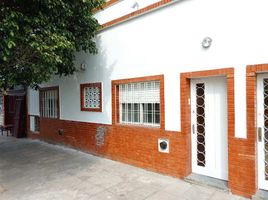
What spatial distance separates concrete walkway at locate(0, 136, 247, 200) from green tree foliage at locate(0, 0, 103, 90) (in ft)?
7.58

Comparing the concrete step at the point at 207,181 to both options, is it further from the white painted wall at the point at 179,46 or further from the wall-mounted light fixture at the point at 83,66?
the wall-mounted light fixture at the point at 83,66

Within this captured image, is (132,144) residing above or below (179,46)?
below

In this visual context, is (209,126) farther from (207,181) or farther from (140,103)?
(140,103)

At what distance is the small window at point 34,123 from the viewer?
11750 millimetres

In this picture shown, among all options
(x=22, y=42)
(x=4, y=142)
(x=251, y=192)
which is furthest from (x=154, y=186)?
(x=4, y=142)

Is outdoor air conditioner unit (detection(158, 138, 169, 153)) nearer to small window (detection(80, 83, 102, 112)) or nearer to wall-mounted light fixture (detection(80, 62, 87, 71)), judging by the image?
small window (detection(80, 83, 102, 112))

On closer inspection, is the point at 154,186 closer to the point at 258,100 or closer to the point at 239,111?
the point at 239,111

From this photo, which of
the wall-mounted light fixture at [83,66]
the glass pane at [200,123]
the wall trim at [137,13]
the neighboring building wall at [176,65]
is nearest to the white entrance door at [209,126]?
the glass pane at [200,123]

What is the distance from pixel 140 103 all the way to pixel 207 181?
2.57 metres

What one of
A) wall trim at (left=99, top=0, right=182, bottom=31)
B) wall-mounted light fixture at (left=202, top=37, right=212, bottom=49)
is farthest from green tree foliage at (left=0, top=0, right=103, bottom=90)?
wall-mounted light fixture at (left=202, top=37, right=212, bottom=49)

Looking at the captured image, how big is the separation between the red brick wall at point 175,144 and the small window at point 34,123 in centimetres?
319

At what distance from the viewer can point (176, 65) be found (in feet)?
19.0

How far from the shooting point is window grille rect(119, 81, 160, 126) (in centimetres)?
644

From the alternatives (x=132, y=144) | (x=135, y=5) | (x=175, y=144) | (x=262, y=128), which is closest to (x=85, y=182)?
(x=132, y=144)
